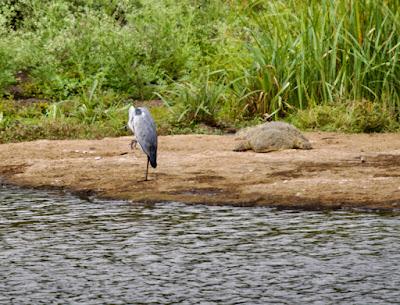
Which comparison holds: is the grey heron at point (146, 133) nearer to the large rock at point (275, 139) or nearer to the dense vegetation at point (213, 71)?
the large rock at point (275, 139)

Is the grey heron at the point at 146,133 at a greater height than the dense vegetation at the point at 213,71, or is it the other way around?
the dense vegetation at the point at 213,71

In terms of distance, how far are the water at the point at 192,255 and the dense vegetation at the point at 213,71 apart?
16.2 feet

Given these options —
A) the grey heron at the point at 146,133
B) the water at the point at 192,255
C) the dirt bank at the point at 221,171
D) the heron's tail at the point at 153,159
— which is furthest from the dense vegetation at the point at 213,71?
the water at the point at 192,255

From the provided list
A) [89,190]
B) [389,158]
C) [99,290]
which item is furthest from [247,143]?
[99,290]

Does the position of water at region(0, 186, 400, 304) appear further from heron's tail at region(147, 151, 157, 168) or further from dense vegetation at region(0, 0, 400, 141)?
dense vegetation at region(0, 0, 400, 141)

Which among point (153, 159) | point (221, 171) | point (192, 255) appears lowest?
point (192, 255)

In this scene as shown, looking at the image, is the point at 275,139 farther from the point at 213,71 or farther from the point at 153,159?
the point at 213,71

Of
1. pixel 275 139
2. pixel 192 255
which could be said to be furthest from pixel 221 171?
pixel 192 255

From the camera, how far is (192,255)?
7.38 m

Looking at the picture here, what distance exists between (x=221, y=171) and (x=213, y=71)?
4.98 metres

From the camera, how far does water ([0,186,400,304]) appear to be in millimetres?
6348

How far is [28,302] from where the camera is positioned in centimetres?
621

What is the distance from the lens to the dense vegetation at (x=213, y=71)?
45.3 feet

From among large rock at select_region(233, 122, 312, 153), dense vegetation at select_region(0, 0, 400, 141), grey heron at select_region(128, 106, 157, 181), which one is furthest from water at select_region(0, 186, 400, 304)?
dense vegetation at select_region(0, 0, 400, 141)
